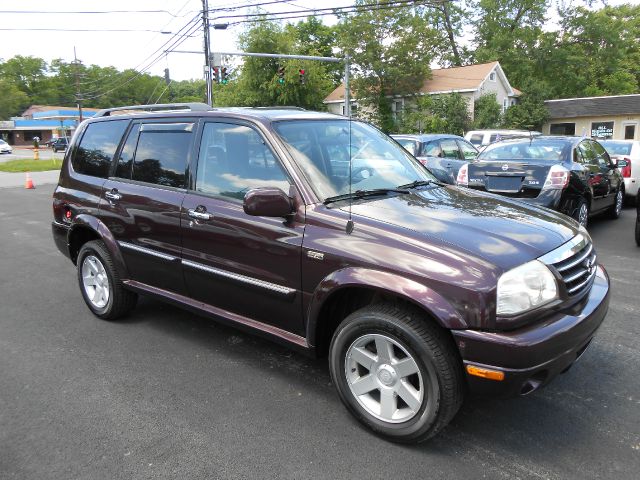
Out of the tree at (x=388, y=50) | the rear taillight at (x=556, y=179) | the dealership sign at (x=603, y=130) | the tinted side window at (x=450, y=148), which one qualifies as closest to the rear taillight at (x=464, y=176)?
the rear taillight at (x=556, y=179)

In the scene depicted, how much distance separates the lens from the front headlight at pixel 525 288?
2512mm

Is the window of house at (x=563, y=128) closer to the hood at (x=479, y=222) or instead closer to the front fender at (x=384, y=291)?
the hood at (x=479, y=222)

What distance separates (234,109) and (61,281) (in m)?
3.65

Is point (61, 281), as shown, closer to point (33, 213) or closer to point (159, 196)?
point (159, 196)

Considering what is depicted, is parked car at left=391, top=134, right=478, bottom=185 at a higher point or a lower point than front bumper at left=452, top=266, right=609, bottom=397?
higher

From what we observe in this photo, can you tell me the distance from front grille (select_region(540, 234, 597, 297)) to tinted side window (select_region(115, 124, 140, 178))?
340cm

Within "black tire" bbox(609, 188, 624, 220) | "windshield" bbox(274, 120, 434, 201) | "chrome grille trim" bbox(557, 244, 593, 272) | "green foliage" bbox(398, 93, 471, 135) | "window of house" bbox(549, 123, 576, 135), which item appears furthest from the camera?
"window of house" bbox(549, 123, 576, 135)

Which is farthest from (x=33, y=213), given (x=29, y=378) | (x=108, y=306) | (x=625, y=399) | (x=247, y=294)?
(x=625, y=399)

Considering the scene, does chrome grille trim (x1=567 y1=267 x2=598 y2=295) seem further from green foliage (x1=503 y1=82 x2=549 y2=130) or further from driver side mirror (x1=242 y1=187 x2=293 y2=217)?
green foliage (x1=503 y1=82 x2=549 y2=130)

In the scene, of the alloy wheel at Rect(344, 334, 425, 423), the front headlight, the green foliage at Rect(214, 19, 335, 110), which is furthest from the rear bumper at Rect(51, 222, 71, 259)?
the green foliage at Rect(214, 19, 335, 110)

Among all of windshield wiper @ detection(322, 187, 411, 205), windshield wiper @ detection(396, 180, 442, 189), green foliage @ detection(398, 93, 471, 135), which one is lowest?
windshield wiper @ detection(322, 187, 411, 205)

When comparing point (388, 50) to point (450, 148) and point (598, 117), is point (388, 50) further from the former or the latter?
point (450, 148)

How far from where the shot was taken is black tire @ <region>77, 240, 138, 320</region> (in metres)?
4.59

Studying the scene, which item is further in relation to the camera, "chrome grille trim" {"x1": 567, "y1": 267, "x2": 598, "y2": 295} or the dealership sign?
the dealership sign
